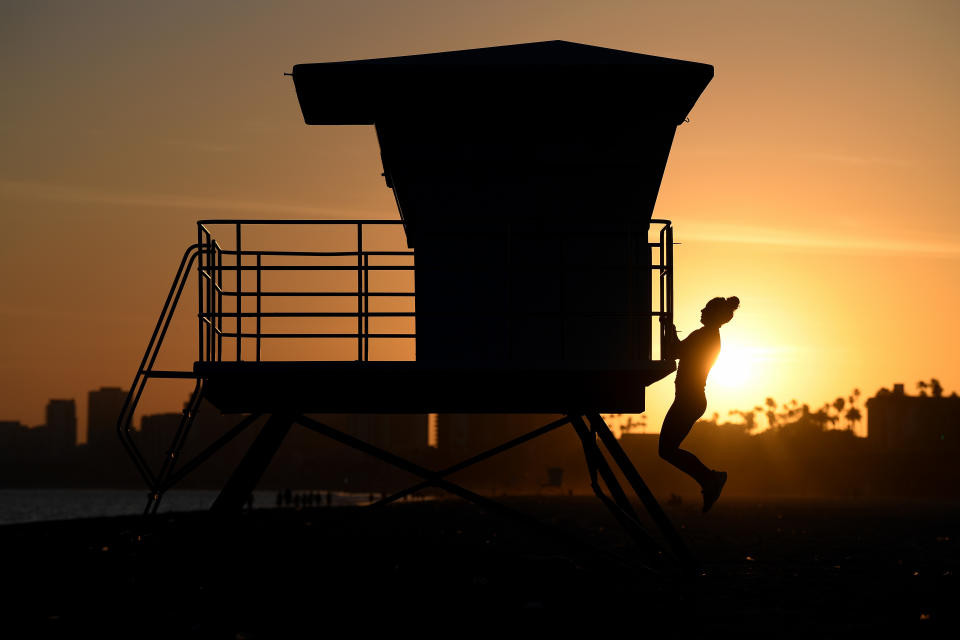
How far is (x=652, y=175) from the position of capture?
631 inches

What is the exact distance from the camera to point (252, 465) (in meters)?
16.0

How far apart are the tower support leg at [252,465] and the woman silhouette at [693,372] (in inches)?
191

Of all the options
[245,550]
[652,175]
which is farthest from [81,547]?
[652,175]

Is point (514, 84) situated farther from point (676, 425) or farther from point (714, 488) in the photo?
point (714, 488)


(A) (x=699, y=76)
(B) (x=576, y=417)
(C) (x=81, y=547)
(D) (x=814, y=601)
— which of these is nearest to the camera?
(D) (x=814, y=601)

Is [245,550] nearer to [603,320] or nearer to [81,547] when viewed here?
[81,547]

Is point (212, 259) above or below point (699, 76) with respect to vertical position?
below

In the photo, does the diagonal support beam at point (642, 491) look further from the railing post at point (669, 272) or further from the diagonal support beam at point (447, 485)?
the railing post at point (669, 272)

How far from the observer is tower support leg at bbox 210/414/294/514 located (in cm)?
1585

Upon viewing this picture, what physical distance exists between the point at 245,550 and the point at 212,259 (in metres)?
14.1

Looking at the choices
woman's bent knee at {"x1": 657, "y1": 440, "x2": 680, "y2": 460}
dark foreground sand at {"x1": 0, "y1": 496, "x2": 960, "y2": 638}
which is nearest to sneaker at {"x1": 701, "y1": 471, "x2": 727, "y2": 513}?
woman's bent knee at {"x1": 657, "y1": 440, "x2": 680, "y2": 460}

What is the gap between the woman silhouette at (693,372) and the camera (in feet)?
50.0

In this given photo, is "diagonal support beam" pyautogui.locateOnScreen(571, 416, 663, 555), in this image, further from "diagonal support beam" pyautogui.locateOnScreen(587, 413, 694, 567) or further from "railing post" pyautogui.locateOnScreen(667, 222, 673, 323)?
"railing post" pyautogui.locateOnScreen(667, 222, 673, 323)

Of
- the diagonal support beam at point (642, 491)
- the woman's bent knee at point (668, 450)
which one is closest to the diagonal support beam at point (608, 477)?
the diagonal support beam at point (642, 491)
